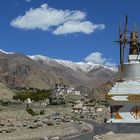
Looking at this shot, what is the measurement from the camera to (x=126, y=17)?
1711 centimetres

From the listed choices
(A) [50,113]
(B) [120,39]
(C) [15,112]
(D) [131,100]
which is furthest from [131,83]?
(A) [50,113]

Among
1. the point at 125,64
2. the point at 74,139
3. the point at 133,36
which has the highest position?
the point at 133,36

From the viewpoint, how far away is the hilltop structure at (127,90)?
16.7 meters

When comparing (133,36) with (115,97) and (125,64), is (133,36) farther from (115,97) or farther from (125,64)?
(115,97)

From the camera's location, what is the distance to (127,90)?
54.9ft

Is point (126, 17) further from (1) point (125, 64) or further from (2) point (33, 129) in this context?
(2) point (33, 129)

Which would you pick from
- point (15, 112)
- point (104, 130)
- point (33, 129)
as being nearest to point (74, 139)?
point (33, 129)

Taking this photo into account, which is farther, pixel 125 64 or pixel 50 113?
pixel 50 113

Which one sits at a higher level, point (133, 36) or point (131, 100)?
point (133, 36)

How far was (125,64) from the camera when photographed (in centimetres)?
1723

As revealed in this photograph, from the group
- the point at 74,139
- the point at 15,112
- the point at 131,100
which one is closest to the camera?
the point at 131,100

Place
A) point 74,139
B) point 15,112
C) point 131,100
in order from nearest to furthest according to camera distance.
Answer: point 131,100 → point 74,139 → point 15,112

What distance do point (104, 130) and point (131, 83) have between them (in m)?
2.32

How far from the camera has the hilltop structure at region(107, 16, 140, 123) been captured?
16.7 metres
